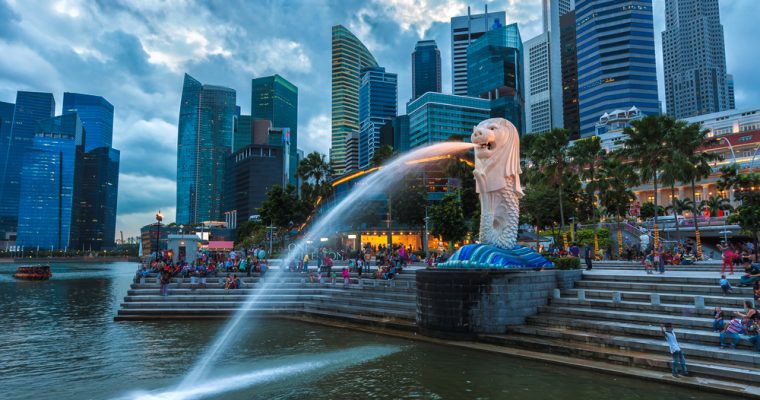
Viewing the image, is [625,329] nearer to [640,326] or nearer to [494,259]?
[640,326]

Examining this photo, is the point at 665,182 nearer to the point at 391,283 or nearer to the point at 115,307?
the point at 391,283

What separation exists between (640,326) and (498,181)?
316 inches

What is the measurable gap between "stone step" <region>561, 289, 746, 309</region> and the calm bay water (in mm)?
5169

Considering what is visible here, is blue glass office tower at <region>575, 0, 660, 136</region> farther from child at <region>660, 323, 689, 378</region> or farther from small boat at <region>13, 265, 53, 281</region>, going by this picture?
child at <region>660, 323, 689, 378</region>

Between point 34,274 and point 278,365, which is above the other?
point 278,365

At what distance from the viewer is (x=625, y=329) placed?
14.6 metres

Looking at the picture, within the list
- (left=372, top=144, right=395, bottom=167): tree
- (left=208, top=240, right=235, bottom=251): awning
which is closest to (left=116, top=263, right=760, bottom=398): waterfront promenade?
(left=372, top=144, right=395, bottom=167): tree

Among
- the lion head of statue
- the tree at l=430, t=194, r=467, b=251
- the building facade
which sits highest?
the building facade

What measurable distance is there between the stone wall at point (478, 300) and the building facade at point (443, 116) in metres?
125

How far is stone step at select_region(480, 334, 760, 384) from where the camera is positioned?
1141 cm

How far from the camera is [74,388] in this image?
40.8 feet

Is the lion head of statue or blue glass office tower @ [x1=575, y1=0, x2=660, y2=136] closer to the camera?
the lion head of statue

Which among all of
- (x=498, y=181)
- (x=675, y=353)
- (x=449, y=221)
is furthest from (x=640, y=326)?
(x=449, y=221)

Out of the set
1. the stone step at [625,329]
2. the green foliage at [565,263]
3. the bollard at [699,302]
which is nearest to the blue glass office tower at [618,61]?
the green foliage at [565,263]
